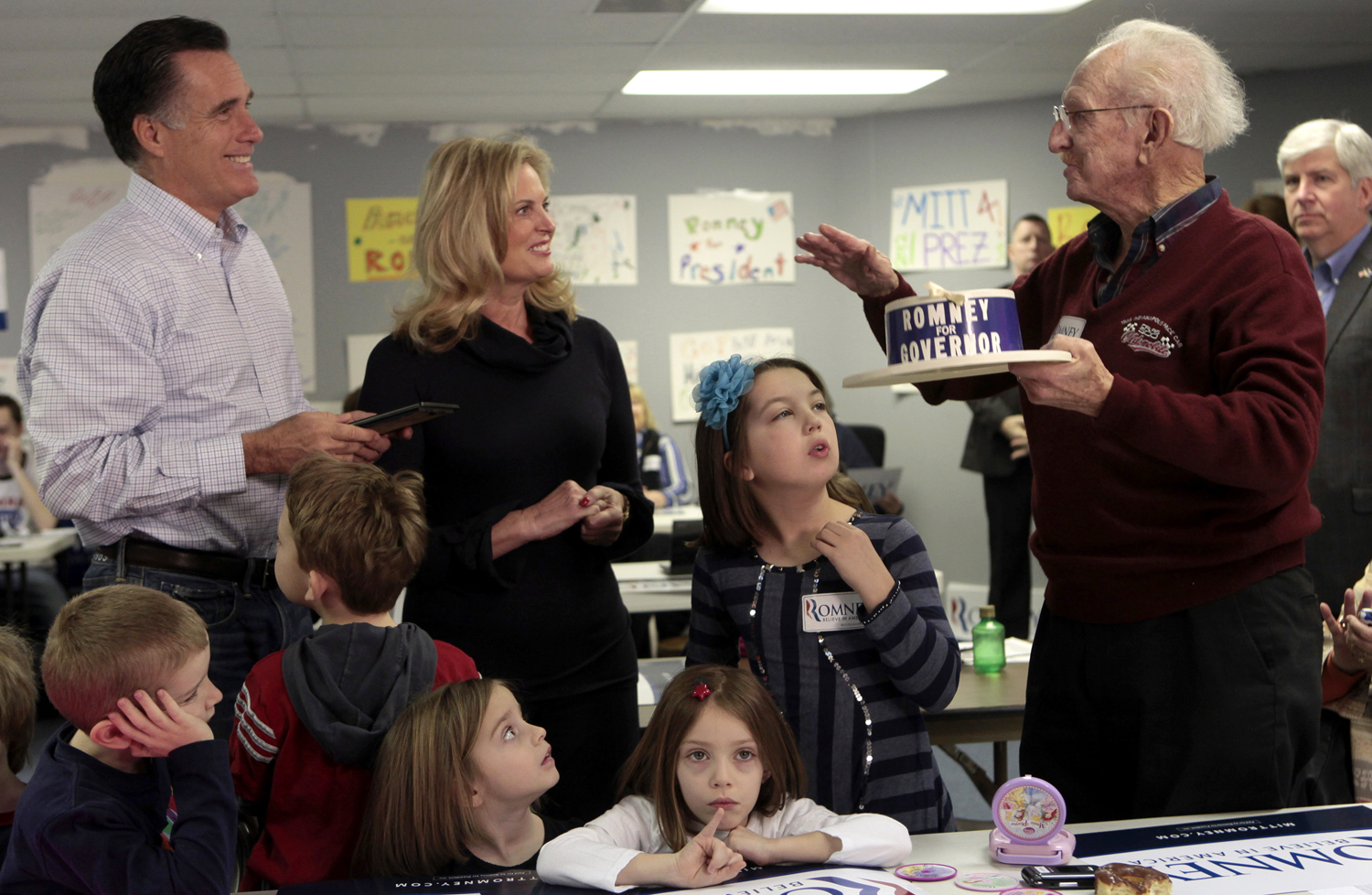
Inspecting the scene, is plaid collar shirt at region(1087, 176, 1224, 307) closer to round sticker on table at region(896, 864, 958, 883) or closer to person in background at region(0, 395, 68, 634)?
round sticker on table at region(896, 864, 958, 883)

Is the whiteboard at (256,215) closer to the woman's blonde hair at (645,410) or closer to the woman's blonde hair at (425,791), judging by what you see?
the woman's blonde hair at (645,410)

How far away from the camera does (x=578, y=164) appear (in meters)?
6.62

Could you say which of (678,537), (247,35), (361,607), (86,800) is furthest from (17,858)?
(247,35)

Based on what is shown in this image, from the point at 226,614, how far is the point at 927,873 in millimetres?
1149

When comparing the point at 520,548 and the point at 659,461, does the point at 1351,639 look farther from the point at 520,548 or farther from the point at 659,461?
the point at 659,461

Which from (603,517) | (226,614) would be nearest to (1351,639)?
(603,517)

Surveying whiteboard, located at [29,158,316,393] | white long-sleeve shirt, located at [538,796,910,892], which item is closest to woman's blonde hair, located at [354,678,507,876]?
white long-sleeve shirt, located at [538,796,910,892]

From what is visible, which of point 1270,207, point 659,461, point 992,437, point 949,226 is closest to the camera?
point 1270,207

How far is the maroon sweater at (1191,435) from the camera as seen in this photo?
4.69 feet

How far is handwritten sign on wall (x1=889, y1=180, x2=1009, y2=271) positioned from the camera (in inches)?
254

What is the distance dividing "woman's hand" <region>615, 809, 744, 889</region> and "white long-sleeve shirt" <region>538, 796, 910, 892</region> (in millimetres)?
15

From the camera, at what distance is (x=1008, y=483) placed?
534cm

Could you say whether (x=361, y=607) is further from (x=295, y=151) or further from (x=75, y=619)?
(x=295, y=151)

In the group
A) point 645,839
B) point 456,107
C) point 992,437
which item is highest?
point 456,107
